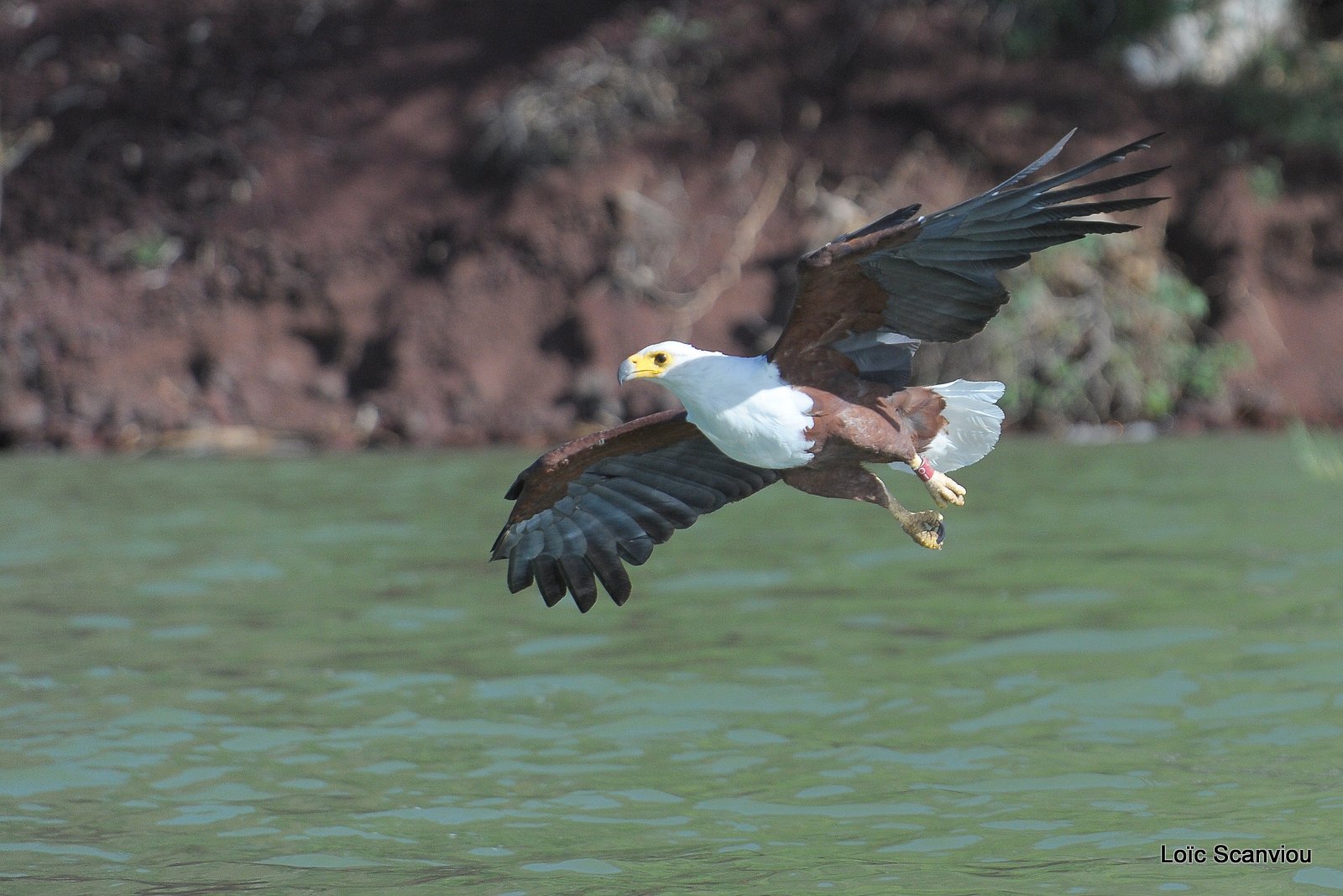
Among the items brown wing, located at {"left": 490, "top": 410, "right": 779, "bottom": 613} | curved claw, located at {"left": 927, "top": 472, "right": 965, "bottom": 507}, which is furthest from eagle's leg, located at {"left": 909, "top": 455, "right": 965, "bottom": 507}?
brown wing, located at {"left": 490, "top": 410, "right": 779, "bottom": 613}

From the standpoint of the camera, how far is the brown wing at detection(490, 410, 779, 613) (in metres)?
5.18

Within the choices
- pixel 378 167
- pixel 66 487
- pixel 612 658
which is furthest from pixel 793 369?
pixel 378 167

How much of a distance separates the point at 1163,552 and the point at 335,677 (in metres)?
4.25

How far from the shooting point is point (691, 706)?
605cm

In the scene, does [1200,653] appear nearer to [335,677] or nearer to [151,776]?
[335,677]

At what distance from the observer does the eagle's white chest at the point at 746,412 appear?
4.43m

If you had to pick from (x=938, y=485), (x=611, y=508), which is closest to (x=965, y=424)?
(x=938, y=485)

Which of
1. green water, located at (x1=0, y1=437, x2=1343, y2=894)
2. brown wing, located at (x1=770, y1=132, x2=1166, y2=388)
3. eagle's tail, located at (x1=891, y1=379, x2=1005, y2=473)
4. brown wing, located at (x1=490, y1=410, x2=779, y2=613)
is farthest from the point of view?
brown wing, located at (x1=490, y1=410, x2=779, y2=613)

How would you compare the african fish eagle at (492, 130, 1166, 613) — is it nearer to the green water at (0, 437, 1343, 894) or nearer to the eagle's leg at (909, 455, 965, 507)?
the eagle's leg at (909, 455, 965, 507)

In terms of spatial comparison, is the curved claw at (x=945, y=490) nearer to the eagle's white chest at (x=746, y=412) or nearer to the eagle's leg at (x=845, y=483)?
the eagle's leg at (x=845, y=483)

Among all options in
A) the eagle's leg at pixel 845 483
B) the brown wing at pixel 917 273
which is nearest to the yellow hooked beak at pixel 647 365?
the brown wing at pixel 917 273

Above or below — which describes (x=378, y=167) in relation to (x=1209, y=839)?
above

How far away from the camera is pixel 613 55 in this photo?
15172 mm
